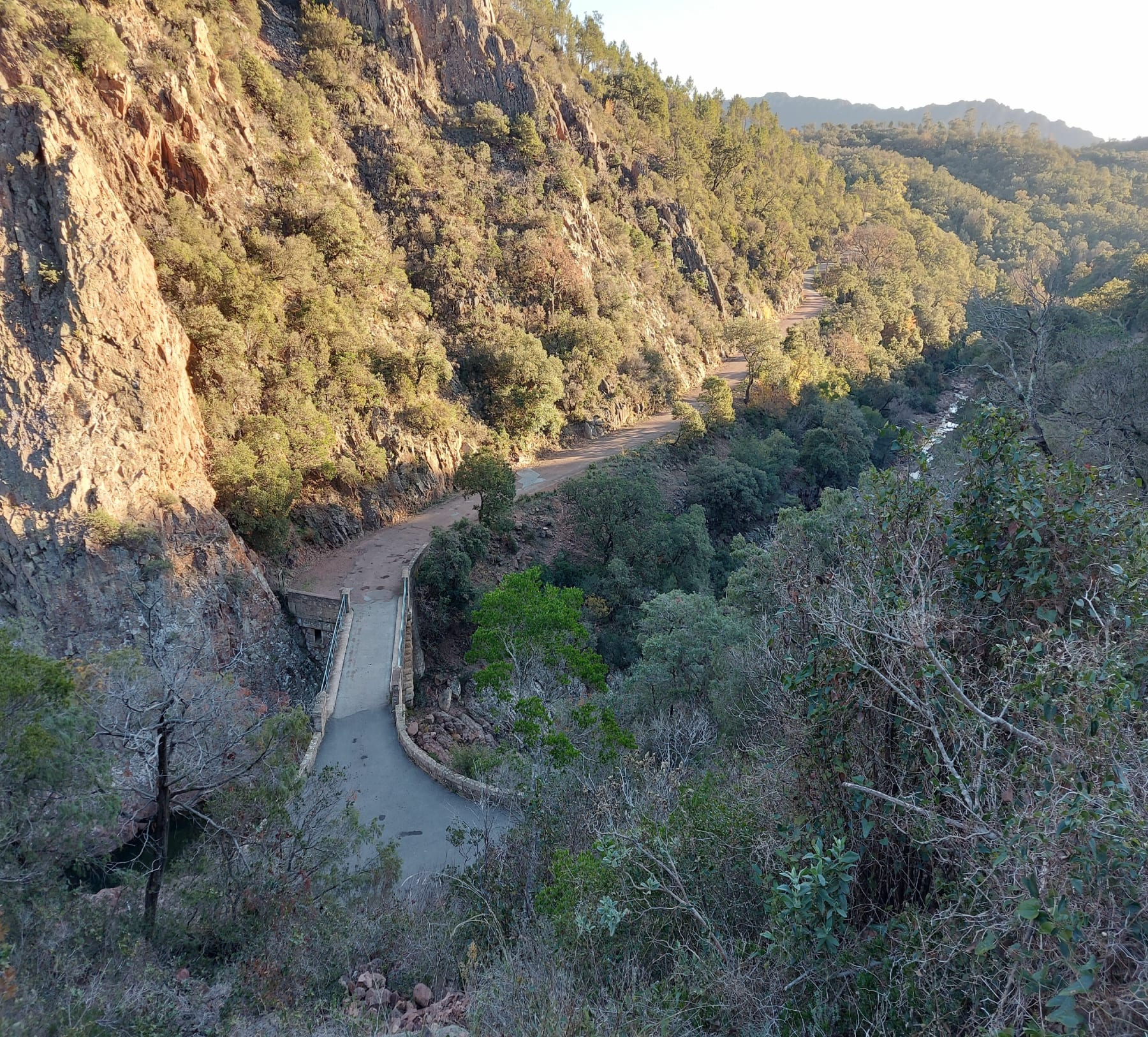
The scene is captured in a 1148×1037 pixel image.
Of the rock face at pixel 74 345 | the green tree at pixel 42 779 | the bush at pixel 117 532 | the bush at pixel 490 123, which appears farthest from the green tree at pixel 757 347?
the green tree at pixel 42 779

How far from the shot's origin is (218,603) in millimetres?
17688

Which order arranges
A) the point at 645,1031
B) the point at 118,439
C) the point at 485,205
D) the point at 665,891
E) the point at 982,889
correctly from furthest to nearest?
the point at 485,205 → the point at 118,439 → the point at 665,891 → the point at 645,1031 → the point at 982,889

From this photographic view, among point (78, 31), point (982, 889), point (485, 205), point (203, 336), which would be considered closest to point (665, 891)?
point (982, 889)

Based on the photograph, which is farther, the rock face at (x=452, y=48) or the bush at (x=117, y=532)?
the rock face at (x=452, y=48)

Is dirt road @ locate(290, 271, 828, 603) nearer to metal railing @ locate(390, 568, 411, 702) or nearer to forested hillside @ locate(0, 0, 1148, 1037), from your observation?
metal railing @ locate(390, 568, 411, 702)

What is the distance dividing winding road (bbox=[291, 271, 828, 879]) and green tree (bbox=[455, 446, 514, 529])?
269 cm

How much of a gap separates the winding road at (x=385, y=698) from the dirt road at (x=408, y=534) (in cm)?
4

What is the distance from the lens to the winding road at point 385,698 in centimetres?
1217

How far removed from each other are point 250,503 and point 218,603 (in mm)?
3038

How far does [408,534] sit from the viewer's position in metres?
23.2

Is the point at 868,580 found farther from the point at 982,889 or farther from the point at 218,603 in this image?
the point at 218,603

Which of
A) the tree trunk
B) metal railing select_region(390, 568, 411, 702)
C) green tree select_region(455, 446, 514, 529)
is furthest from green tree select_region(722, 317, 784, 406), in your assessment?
the tree trunk

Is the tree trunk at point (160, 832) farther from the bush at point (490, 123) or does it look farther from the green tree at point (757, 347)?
the bush at point (490, 123)

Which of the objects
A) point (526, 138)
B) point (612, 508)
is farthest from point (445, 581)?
point (526, 138)
